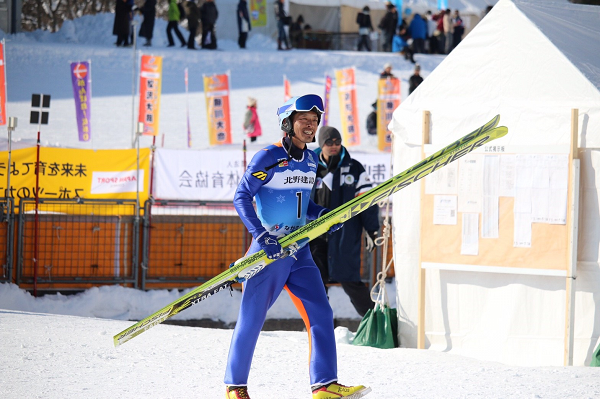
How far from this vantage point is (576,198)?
6.10 meters

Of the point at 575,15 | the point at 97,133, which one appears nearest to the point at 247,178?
the point at 575,15

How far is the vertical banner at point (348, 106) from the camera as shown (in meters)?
22.6

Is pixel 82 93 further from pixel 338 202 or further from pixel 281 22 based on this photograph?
pixel 281 22

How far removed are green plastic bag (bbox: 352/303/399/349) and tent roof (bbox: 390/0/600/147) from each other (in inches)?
62.0

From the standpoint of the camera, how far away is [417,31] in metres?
35.3

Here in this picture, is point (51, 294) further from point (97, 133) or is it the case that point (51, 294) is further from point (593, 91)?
point (97, 133)

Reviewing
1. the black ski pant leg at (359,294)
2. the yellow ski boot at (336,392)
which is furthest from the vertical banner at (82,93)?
the yellow ski boot at (336,392)

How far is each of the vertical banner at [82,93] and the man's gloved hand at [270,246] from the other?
16.7 metres

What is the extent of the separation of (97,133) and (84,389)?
1916 centimetres

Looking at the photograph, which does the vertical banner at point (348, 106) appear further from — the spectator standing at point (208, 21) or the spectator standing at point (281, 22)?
the spectator standing at point (281, 22)

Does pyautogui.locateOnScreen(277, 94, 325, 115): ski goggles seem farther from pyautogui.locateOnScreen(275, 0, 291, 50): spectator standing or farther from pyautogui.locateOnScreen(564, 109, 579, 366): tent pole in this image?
pyautogui.locateOnScreen(275, 0, 291, 50): spectator standing

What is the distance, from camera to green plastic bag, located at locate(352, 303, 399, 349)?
6.96 meters

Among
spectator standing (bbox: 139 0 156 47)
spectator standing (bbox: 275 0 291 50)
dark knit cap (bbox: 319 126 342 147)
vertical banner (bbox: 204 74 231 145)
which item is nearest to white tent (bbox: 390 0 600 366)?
dark knit cap (bbox: 319 126 342 147)

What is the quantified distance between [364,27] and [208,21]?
784 centimetres
